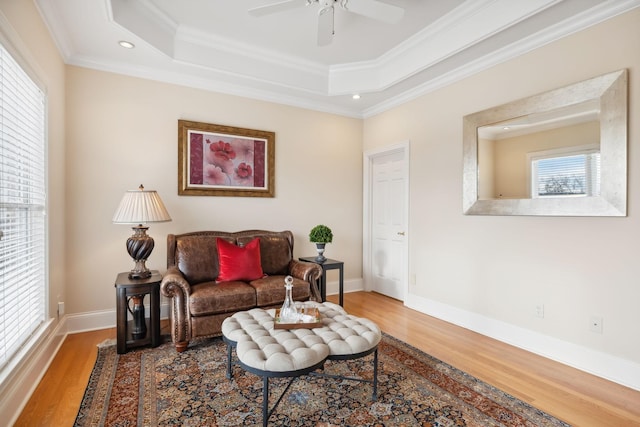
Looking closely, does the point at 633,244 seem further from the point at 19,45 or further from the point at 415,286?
the point at 19,45

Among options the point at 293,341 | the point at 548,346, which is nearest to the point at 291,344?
the point at 293,341

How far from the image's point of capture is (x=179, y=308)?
9.07ft

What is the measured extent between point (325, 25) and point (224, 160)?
1.96 m

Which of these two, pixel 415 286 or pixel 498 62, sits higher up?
pixel 498 62

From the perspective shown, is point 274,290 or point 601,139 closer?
point 601,139

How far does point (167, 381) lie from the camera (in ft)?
7.49

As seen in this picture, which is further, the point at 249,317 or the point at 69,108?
the point at 69,108

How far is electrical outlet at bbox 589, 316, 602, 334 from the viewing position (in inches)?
96.1

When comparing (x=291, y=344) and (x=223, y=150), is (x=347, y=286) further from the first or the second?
(x=291, y=344)

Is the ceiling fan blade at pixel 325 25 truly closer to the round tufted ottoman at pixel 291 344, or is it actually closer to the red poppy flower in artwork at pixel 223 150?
the red poppy flower in artwork at pixel 223 150

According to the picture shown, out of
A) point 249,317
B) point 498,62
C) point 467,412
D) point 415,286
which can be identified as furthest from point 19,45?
point 415,286

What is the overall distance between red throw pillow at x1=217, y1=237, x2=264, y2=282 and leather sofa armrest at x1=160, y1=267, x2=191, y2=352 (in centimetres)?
50

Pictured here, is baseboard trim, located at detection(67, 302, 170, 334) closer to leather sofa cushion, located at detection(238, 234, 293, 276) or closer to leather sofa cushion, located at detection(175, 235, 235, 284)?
leather sofa cushion, located at detection(175, 235, 235, 284)

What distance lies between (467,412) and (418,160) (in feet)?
9.07
